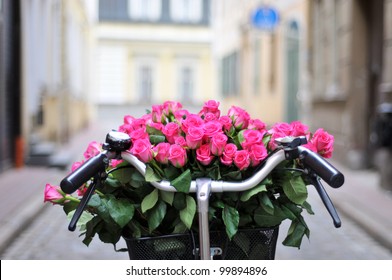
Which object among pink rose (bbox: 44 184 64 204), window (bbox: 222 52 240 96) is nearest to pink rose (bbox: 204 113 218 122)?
pink rose (bbox: 44 184 64 204)

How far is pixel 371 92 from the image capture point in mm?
11492

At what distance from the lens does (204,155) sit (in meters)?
1.96

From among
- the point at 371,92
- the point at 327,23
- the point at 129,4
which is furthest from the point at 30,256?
the point at 129,4

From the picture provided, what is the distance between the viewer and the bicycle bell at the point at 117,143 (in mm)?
1877

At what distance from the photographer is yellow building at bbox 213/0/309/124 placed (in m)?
17.7

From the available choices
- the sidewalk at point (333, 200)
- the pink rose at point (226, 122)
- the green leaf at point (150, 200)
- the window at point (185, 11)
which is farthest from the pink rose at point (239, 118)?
the window at point (185, 11)

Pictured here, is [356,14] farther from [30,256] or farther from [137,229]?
[137,229]

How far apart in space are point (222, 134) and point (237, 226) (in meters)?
0.25

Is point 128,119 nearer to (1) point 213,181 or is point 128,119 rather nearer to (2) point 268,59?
(1) point 213,181

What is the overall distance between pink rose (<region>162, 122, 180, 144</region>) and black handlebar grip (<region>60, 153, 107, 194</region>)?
237mm

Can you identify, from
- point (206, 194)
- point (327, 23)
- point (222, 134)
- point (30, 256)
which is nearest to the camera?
point (206, 194)

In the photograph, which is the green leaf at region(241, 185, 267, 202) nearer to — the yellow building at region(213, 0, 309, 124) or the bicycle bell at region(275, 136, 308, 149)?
the bicycle bell at region(275, 136, 308, 149)

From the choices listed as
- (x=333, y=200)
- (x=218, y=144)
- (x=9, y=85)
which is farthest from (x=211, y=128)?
(x=9, y=85)
